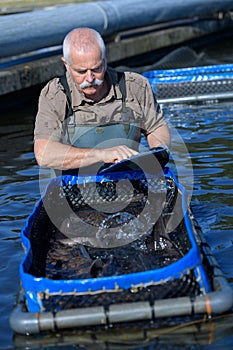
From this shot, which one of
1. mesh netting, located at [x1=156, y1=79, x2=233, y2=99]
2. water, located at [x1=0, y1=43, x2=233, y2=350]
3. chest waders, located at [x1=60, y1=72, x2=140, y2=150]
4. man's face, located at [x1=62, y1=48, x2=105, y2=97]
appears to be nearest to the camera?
water, located at [x1=0, y1=43, x2=233, y2=350]

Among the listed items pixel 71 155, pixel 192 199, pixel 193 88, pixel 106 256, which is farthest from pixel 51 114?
pixel 193 88

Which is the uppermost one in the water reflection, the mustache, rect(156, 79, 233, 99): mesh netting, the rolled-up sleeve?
the mustache

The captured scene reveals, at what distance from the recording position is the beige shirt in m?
6.18

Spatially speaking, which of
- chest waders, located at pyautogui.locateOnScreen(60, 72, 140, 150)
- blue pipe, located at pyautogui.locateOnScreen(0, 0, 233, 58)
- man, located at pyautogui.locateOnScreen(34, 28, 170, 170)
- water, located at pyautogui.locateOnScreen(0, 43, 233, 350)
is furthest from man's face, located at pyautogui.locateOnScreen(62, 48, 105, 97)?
blue pipe, located at pyautogui.locateOnScreen(0, 0, 233, 58)

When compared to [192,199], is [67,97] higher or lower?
higher

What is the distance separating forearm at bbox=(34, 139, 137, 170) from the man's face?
1.89 ft

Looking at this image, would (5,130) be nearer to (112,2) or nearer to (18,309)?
(112,2)

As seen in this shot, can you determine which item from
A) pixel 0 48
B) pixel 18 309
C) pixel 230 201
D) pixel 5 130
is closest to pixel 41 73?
pixel 0 48

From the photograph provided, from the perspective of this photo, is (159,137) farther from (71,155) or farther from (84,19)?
(84,19)

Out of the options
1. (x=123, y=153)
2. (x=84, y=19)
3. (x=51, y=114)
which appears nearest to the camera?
(x=123, y=153)

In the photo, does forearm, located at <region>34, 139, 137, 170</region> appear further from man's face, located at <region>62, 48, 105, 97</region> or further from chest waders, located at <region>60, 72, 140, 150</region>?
man's face, located at <region>62, 48, 105, 97</region>

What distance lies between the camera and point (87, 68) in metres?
5.92

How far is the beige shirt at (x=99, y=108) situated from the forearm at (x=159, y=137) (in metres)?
0.04

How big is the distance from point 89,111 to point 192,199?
167cm
